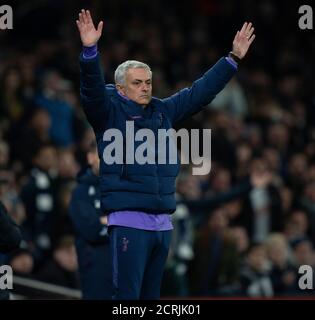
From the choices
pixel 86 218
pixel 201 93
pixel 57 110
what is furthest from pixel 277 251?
pixel 201 93

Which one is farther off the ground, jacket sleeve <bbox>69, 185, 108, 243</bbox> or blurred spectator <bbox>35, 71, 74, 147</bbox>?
blurred spectator <bbox>35, 71, 74, 147</bbox>

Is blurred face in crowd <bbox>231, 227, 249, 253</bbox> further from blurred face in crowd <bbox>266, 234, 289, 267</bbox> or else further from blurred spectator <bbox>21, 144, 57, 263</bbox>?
blurred spectator <bbox>21, 144, 57, 263</bbox>

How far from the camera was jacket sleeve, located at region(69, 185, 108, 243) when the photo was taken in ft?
28.6

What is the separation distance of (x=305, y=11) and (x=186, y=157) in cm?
485

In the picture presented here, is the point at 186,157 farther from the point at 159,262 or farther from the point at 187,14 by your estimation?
the point at 187,14

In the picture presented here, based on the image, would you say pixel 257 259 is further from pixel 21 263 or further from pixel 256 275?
pixel 21 263

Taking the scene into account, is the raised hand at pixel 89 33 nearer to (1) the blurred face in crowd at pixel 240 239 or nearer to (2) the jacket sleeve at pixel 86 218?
(2) the jacket sleeve at pixel 86 218

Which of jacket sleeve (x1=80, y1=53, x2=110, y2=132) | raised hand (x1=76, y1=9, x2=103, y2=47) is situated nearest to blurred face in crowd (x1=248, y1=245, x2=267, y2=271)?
jacket sleeve (x1=80, y1=53, x2=110, y2=132)

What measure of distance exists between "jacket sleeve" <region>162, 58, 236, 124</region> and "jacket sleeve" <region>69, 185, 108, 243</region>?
1.26m

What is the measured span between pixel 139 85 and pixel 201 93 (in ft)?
1.52

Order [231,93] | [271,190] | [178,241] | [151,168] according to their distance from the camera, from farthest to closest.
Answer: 1. [231,93]
2. [271,190]
3. [178,241]
4. [151,168]

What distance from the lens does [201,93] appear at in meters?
7.78
